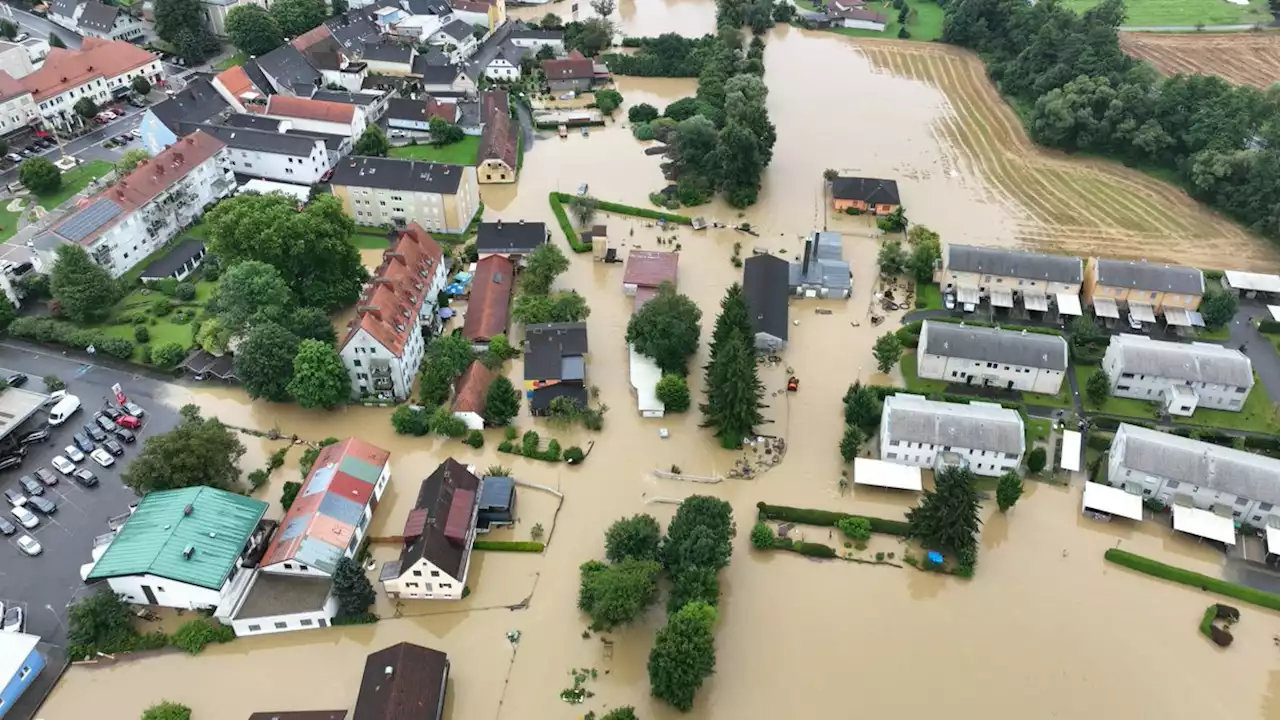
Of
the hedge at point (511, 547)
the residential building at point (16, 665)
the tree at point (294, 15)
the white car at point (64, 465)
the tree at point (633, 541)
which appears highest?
the tree at point (294, 15)

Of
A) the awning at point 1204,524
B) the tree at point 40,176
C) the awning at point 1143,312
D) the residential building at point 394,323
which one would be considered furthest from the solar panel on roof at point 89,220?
the awning at point 1143,312

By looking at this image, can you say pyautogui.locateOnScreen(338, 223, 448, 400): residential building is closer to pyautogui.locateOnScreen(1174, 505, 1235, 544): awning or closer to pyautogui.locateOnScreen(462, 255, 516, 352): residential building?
pyautogui.locateOnScreen(462, 255, 516, 352): residential building

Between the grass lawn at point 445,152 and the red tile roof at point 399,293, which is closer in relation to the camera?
the red tile roof at point 399,293

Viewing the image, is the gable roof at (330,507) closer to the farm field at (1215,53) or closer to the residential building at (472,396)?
the residential building at (472,396)

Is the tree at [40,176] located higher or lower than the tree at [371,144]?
lower

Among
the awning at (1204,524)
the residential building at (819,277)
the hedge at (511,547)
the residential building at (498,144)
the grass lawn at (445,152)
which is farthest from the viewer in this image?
the grass lawn at (445,152)

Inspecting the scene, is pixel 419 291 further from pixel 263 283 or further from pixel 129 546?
pixel 129 546

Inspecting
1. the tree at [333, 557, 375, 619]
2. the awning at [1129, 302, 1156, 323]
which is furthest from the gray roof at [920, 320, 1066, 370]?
the tree at [333, 557, 375, 619]
